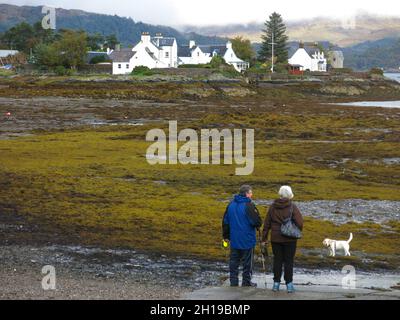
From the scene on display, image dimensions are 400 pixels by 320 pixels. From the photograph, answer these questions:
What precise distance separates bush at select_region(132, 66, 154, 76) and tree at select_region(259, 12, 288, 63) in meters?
34.4

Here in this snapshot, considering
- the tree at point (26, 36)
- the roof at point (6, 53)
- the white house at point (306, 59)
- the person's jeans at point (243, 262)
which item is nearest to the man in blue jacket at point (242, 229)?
the person's jeans at point (243, 262)

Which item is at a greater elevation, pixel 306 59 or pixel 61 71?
pixel 306 59

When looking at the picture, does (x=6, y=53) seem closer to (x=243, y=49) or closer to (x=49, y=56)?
(x=49, y=56)

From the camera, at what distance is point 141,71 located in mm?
100812

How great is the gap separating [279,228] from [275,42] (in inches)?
4713

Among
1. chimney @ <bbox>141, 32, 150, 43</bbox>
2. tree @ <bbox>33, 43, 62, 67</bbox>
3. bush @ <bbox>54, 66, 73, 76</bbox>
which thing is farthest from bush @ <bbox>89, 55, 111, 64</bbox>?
bush @ <bbox>54, 66, 73, 76</bbox>

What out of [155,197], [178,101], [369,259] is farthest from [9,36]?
[369,259]

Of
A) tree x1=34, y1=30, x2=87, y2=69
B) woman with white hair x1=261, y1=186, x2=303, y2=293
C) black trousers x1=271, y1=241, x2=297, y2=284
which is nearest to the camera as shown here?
woman with white hair x1=261, y1=186, x2=303, y2=293

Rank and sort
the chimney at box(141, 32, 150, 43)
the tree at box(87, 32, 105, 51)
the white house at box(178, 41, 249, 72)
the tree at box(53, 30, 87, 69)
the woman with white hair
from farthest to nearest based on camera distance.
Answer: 1. the tree at box(87, 32, 105, 51)
2. the white house at box(178, 41, 249, 72)
3. the chimney at box(141, 32, 150, 43)
4. the tree at box(53, 30, 87, 69)
5. the woman with white hair

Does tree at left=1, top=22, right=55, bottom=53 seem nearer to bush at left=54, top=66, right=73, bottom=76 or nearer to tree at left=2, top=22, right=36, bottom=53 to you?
tree at left=2, top=22, right=36, bottom=53

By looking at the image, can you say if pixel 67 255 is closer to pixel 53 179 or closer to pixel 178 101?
pixel 53 179

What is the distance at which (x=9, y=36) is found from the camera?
487ft

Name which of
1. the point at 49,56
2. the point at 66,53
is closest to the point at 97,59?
the point at 66,53

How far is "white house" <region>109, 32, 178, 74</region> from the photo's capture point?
10488 centimetres
